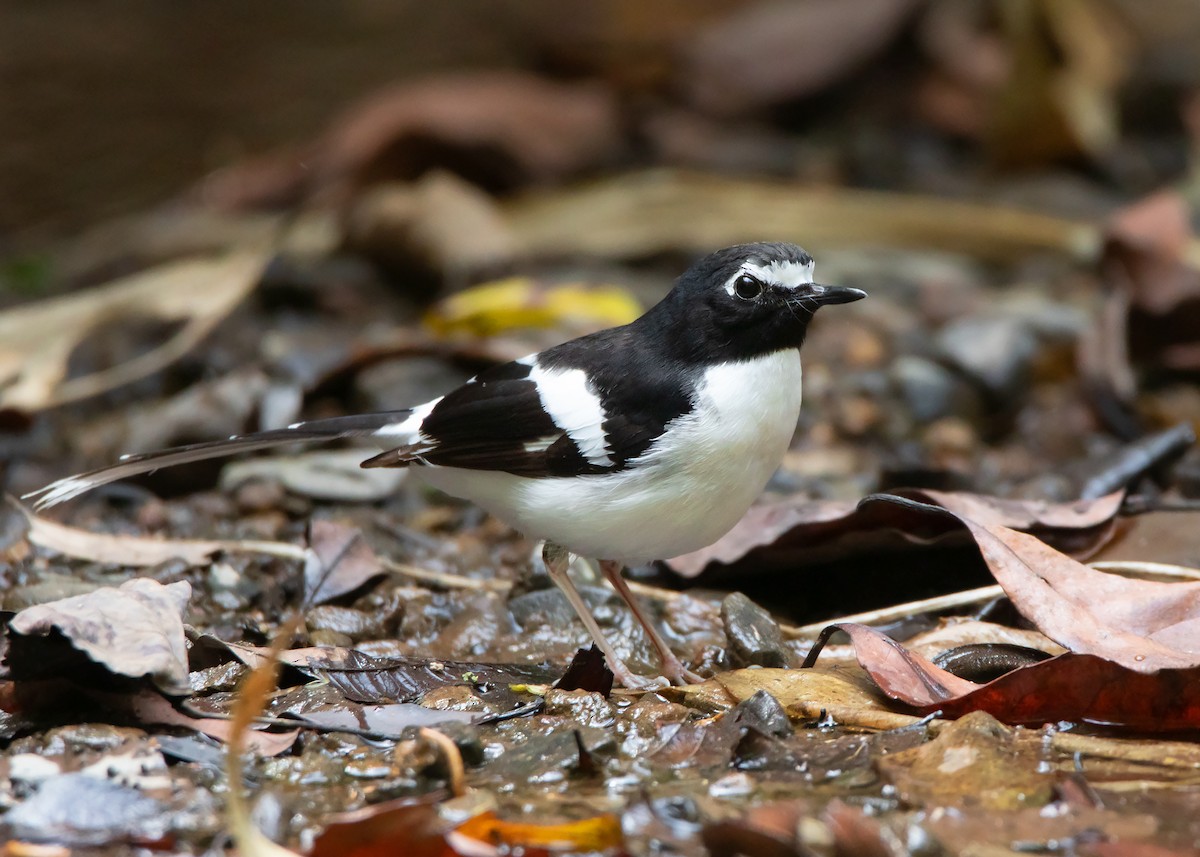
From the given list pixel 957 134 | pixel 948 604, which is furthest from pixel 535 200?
pixel 948 604

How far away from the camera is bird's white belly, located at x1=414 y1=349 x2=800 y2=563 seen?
3631 mm

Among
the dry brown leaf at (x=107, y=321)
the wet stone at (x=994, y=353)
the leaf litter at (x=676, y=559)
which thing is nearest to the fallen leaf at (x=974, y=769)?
the leaf litter at (x=676, y=559)

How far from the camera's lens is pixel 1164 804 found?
2.72 metres

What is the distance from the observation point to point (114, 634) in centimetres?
302

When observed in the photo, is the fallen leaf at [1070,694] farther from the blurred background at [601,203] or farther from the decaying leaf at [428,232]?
the decaying leaf at [428,232]

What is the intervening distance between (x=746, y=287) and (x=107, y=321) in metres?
3.61

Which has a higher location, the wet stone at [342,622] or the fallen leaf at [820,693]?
the fallen leaf at [820,693]

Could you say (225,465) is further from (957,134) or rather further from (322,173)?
(957,134)

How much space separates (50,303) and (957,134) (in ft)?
19.7

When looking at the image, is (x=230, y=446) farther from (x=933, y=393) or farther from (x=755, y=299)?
(x=933, y=393)

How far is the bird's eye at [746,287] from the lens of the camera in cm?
380

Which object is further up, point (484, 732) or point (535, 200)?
point (535, 200)

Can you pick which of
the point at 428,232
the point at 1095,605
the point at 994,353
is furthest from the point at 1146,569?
the point at 428,232

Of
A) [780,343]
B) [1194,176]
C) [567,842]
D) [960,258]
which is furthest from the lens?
[1194,176]
